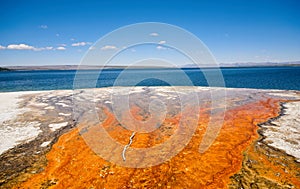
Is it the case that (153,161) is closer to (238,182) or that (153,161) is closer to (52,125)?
(238,182)

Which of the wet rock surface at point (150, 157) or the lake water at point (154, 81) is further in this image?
the lake water at point (154, 81)

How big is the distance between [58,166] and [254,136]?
7368 millimetres

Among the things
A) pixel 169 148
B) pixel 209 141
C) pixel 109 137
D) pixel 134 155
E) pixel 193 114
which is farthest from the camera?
pixel 193 114

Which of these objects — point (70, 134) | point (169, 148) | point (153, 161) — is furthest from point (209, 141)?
point (70, 134)

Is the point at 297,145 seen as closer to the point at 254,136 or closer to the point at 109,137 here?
the point at 254,136

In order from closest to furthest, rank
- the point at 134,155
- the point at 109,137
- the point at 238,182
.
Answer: the point at 238,182 → the point at 134,155 → the point at 109,137

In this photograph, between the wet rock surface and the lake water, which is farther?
the lake water

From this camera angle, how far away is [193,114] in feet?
38.3

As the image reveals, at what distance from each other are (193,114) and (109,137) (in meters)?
5.51

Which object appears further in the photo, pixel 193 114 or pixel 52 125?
pixel 193 114

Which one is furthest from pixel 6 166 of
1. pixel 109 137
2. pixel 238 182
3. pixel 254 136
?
pixel 254 136

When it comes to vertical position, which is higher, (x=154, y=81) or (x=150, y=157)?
(x=154, y=81)

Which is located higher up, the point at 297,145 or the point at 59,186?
the point at 297,145

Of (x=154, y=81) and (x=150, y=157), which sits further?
(x=154, y=81)
